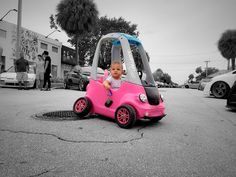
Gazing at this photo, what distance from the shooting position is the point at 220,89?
11.1m

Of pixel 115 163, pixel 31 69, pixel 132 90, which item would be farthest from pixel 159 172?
pixel 31 69

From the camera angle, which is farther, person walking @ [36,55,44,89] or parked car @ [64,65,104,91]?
parked car @ [64,65,104,91]

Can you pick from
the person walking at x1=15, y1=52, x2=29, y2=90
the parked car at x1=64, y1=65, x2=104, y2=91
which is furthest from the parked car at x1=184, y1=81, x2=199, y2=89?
the person walking at x1=15, y1=52, x2=29, y2=90

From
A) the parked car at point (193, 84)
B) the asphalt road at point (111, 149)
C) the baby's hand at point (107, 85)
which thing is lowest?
the asphalt road at point (111, 149)

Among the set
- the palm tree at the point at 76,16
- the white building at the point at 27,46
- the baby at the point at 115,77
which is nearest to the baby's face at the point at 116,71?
the baby at the point at 115,77

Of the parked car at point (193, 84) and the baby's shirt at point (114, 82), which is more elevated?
the parked car at point (193, 84)

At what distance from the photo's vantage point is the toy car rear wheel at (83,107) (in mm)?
4605

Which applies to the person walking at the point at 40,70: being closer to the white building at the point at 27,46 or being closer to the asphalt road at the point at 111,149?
the asphalt road at the point at 111,149

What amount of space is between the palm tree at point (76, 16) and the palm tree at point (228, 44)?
2459cm

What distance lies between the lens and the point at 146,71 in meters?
4.72

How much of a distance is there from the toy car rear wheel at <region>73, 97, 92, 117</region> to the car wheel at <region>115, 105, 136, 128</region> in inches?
30.5

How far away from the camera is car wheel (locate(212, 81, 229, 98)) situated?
10803 millimetres

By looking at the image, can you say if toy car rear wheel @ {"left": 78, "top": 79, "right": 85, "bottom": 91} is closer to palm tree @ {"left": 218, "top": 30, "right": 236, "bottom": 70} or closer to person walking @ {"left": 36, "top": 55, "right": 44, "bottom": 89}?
person walking @ {"left": 36, "top": 55, "right": 44, "bottom": 89}

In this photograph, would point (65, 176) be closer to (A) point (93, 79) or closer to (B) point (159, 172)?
(B) point (159, 172)
